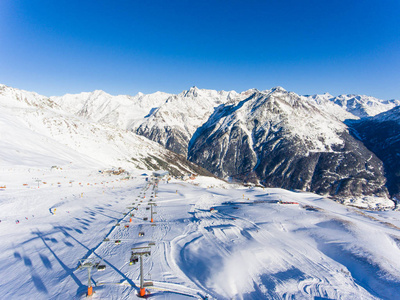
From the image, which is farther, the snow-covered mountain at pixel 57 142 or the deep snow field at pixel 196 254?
the snow-covered mountain at pixel 57 142

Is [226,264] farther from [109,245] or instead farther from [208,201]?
[208,201]

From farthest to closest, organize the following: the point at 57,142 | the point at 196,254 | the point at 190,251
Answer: the point at 57,142 < the point at 190,251 < the point at 196,254

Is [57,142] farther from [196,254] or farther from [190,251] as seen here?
[196,254]

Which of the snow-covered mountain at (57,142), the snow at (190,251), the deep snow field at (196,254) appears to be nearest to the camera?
the deep snow field at (196,254)

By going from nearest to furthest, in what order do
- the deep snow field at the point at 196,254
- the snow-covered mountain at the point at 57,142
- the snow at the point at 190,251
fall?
1. the deep snow field at the point at 196,254
2. the snow at the point at 190,251
3. the snow-covered mountain at the point at 57,142

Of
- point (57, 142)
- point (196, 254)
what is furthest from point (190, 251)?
point (57, 142)

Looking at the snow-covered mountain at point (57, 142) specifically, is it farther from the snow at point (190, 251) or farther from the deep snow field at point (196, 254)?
the deep snow field at point (196, 254)

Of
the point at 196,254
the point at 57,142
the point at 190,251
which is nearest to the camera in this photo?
the point at 196,254

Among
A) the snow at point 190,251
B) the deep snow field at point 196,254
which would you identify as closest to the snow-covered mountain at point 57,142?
the snow at point 190,251
